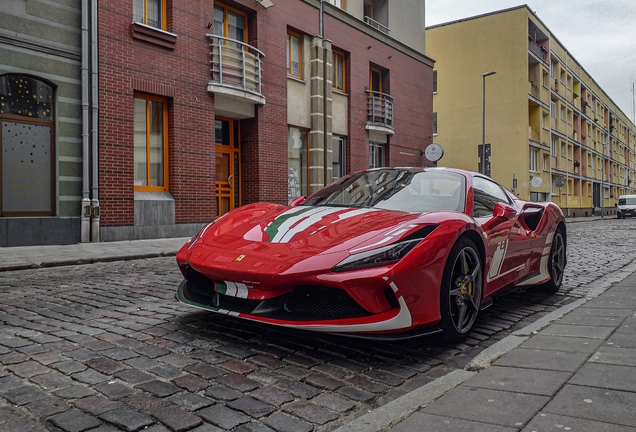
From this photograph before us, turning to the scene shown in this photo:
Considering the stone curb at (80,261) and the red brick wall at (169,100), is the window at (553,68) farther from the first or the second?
the stone curb at (80,261)

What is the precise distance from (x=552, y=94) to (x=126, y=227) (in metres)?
38.7

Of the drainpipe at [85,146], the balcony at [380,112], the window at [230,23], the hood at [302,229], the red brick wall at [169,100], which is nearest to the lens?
the hood at [302,229]

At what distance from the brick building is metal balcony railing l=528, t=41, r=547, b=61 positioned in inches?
725

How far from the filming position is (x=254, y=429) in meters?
2.18

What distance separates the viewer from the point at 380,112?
69.4 feet

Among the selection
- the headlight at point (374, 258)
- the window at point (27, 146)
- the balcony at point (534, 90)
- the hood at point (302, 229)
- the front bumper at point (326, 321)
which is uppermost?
the balcony at point (534, 90)

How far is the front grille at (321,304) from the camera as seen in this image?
3.00m

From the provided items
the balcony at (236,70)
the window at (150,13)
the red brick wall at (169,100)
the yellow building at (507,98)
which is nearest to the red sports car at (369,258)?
the red brick wall at (169,100)

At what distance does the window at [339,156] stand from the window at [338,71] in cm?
190

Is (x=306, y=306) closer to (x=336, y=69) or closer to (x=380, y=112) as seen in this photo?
(x=336, y=69)

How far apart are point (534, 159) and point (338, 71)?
77.7 feet

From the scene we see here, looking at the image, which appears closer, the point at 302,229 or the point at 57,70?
the point at 302,229

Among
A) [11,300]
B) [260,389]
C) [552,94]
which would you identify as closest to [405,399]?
[260,389]

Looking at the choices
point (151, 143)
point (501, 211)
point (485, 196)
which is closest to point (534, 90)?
point (151, 143)
